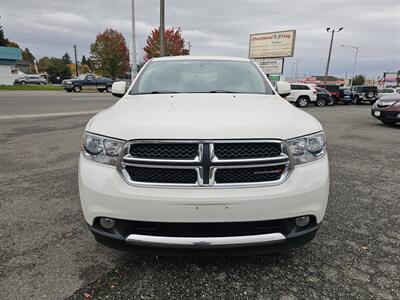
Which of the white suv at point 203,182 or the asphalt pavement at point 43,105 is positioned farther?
the asphalt pavement at point 43,105

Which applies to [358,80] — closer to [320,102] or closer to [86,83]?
→ [320,102]

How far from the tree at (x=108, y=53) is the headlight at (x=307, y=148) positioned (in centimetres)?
4825

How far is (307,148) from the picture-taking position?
7.41 feet

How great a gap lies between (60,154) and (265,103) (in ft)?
15.4

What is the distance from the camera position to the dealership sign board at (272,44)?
110 feet

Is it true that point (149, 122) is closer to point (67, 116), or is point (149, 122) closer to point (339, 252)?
point (339, 252)

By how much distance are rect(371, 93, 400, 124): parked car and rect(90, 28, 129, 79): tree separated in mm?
41504

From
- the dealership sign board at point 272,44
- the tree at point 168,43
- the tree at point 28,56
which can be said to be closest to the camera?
the dealership sign board at point 272,44

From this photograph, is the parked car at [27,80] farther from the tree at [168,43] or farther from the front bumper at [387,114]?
the front bumper at [387,114]

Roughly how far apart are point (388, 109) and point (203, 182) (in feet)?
38.9

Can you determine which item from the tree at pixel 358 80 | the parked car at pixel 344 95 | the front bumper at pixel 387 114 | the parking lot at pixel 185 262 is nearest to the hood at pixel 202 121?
the parking lot at pixel 185 262

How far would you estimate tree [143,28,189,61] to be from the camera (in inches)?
1774

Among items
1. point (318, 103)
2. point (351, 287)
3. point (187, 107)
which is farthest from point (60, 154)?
point (318, 103)

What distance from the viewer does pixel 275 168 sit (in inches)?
84.4
